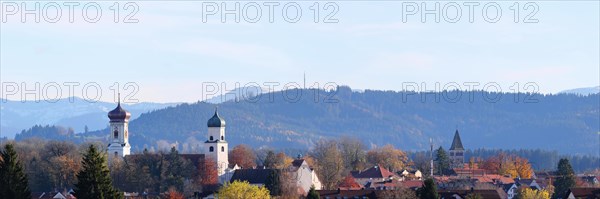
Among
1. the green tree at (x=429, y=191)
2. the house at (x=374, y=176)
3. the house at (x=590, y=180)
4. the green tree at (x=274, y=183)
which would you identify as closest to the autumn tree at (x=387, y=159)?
the house at (x=374, y=176)

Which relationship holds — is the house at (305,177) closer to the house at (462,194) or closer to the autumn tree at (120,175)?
the autumn tree at (120,175)

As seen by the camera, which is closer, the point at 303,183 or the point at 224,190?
the point at 224,190

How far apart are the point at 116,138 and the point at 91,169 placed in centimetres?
7945

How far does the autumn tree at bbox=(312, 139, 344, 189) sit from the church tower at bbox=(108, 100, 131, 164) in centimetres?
1620

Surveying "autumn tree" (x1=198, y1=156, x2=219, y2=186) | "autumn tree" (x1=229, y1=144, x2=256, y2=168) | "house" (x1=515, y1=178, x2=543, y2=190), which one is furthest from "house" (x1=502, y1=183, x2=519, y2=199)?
"autumn tree" (x1=229, y1=144, x2=256, y2=168)

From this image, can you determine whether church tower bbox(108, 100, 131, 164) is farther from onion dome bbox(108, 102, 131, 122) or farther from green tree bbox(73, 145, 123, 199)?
green tree bbox(73, 145, 123, 199)

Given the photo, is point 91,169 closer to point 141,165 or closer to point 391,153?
point 141,165

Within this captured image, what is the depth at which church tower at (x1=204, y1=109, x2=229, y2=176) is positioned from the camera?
405 feet

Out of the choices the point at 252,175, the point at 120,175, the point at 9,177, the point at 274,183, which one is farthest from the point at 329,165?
the point at 9,177

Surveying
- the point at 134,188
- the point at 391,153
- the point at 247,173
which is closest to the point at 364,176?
the point at 247,173

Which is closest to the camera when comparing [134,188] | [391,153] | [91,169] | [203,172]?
[91,169]

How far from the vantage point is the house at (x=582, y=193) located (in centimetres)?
8988

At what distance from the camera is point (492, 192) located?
313 ft

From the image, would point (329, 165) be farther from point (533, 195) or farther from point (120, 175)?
point (533, 195)
